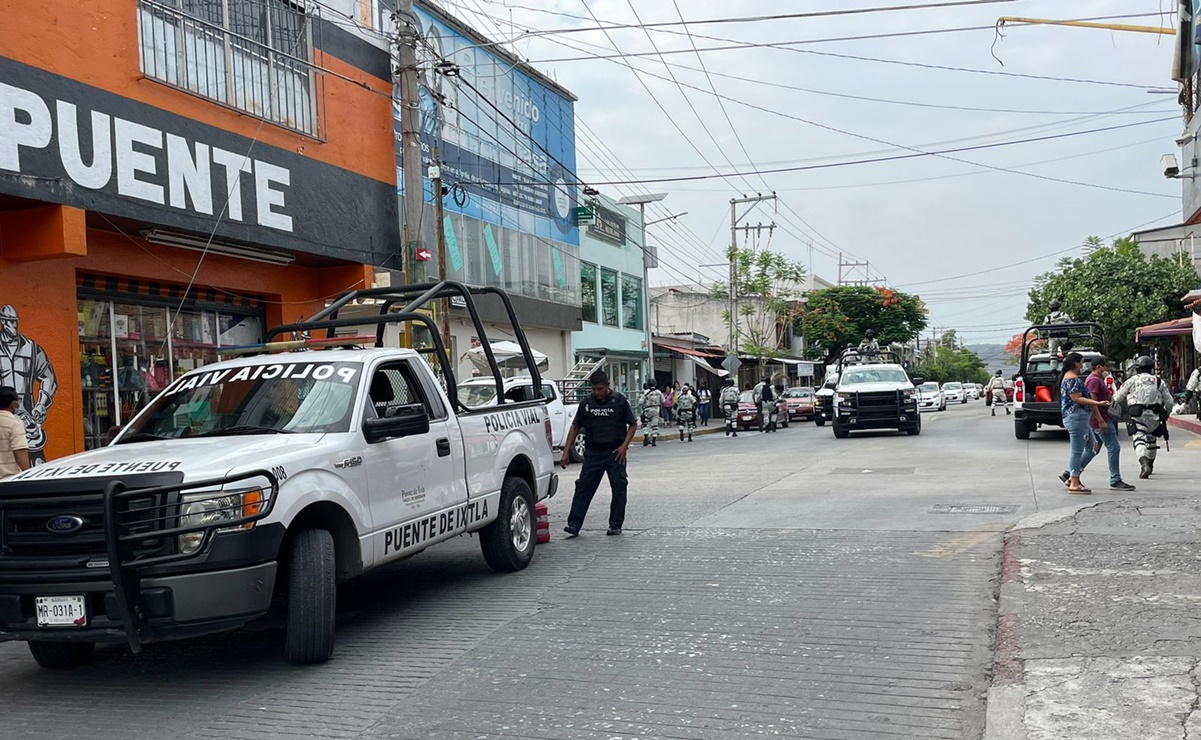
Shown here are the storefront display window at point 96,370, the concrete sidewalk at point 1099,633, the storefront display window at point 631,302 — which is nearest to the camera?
the concrete sidewalk at point 1099,633

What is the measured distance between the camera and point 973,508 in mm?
11391

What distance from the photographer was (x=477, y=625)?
693 cm

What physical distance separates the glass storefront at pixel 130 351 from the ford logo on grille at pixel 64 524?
27.6 feet

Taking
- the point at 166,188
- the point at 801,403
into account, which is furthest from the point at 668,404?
the point at 166,188

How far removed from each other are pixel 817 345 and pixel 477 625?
6056cm

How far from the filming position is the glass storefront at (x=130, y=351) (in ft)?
45.8

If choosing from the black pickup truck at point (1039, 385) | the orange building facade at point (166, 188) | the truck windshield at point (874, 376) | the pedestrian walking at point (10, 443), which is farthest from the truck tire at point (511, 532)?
the truck windshield at point (874, 376)

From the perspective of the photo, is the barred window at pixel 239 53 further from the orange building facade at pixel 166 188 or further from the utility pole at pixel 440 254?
the utility pole at pixel 440 254

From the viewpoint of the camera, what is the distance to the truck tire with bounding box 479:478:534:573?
28.1 ft

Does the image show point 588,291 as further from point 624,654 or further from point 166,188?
point 624,654

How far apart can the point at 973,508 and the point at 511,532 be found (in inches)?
221

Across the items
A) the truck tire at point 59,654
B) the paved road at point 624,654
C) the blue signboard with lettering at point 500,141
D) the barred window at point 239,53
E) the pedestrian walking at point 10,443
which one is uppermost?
the blue signboard with lettering at point 500,141

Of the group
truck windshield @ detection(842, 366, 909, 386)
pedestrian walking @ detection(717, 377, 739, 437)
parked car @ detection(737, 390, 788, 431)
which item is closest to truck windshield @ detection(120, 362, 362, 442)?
truck windshield @ detection(842, 366, 909, 386)

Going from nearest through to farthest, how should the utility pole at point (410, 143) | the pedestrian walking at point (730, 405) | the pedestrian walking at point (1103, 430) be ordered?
the pedestrian walking at point (1103, 430) < the utility pole at point (410, 143) < the pedestrian walking at point (730, 405)
